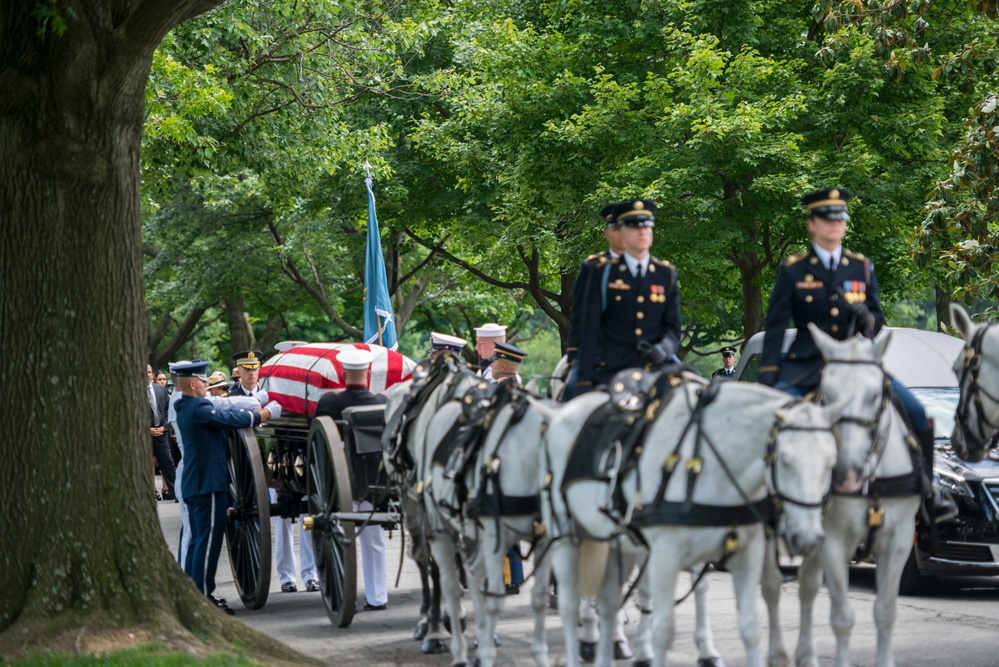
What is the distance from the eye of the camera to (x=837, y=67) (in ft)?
73.8

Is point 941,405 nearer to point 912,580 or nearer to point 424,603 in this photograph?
point 912,580

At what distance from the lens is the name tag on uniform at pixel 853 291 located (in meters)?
7.66

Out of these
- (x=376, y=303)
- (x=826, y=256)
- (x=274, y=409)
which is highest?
(x=376, y=303)

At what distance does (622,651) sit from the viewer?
9.14m

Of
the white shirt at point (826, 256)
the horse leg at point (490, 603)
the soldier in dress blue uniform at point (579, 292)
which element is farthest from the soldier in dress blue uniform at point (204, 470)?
the white shirt at point (826, 256)

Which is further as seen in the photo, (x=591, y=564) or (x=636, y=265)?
(x=636, y=265)

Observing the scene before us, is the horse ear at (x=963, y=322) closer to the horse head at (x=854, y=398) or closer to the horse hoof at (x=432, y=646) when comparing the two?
the horse head at (x=854, y=398)

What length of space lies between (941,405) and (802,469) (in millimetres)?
6523

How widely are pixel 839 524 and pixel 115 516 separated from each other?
4314 mm

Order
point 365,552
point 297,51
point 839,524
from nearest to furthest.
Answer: point 839,524 → point 365,552 → point 297,51

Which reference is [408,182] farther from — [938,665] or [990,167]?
[938,665]

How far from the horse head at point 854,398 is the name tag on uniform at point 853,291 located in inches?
27.6

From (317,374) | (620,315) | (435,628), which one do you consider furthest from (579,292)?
(317,374)

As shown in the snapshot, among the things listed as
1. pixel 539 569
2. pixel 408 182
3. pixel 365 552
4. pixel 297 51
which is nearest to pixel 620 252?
pixel 539 569
